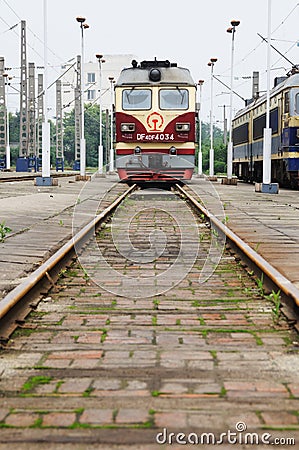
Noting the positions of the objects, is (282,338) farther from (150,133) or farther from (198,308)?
(150,133)

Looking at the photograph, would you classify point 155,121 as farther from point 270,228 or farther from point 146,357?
point 146,357

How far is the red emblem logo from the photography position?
2223 cm

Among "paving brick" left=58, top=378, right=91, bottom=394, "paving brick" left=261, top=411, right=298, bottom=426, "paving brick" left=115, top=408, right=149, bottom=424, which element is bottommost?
"paving brick" left=261, top=411, right=298, bottom=426

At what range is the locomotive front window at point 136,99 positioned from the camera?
2259cm

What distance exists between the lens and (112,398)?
11.0ft

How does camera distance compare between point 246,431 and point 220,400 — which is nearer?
point 246,431

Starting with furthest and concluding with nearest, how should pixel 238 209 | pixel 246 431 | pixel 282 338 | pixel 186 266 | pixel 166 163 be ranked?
pixel 166 163 < pixel 238 209 < pixel 186 266 < pixel 282 338 < pixel 246 431

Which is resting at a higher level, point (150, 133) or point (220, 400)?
point (150, 133)

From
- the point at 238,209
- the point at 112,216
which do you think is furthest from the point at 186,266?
the point at 238,209

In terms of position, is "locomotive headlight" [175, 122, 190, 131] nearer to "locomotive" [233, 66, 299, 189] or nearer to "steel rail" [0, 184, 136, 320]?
"locomotive" [233, 66, 299, 189]

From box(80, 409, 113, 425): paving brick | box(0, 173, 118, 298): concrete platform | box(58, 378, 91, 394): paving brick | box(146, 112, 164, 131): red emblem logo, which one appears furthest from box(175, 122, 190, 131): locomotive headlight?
box(80, 409, 113, 425): paving brick

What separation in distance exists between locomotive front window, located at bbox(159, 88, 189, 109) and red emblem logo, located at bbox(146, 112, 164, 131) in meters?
0.38

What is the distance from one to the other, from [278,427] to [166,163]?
63.2ft

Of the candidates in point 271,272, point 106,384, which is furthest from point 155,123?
point 106,384
